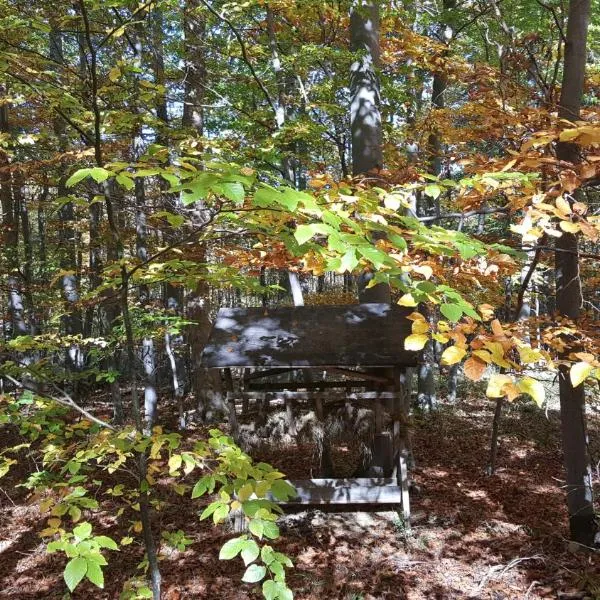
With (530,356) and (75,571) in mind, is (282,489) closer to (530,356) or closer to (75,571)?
(75,571)

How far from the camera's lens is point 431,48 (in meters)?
8.46

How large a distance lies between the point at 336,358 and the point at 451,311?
500 cm

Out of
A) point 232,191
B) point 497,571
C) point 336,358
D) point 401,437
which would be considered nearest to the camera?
point 232,191

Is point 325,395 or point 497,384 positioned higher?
point 497,384

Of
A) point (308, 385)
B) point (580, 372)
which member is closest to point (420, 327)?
point (580, 372)

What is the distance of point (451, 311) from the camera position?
1.84 meters

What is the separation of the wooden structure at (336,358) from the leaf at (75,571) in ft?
16.0

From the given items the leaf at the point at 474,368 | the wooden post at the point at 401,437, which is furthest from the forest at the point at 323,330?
the wooden post at the point at 401,437

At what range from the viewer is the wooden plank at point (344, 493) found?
7.03 meters

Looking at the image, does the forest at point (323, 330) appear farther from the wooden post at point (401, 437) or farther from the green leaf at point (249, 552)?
the wooden post at point (401, 437)

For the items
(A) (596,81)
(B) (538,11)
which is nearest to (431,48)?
(B) (538,11)

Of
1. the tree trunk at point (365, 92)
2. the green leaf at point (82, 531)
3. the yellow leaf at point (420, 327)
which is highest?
the tree trunk at point (365, 92)

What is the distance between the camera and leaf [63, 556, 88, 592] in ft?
5.88

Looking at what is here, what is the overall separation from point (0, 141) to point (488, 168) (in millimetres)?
6549
